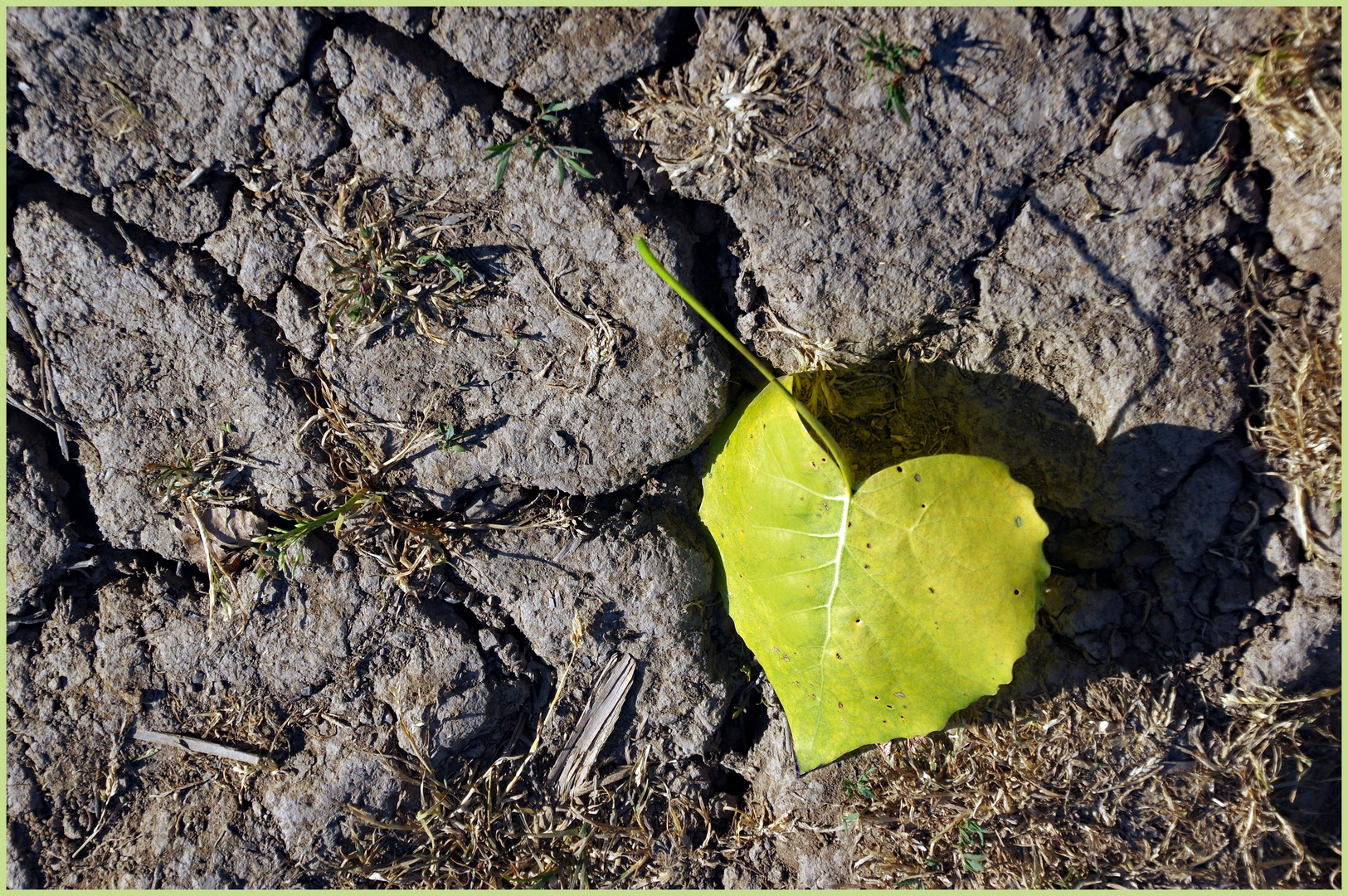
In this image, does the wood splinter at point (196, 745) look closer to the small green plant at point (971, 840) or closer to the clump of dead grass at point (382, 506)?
the clump of dead grass at point (382, 506)

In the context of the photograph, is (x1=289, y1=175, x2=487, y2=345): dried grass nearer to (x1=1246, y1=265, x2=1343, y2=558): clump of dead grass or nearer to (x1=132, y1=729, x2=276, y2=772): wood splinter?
(x1=132, y1=729, x2=276, y2=772): wood splinter

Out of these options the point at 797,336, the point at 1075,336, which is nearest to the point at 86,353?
the point at 797,336

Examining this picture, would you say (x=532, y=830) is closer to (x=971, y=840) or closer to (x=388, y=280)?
(x=971, y=840)

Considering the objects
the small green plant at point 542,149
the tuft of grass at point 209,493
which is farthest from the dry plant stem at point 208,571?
the small green plant at point 542,149

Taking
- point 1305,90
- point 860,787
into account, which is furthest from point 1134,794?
point 1305,90

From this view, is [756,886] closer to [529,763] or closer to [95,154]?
[529,763]

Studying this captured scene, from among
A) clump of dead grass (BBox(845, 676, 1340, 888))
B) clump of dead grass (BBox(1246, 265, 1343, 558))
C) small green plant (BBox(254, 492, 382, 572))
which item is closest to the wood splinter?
small green plant (BBox(254, 492, 382, 572))

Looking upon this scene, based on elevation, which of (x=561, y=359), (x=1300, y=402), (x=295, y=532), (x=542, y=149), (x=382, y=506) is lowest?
(x=295, y=532)
